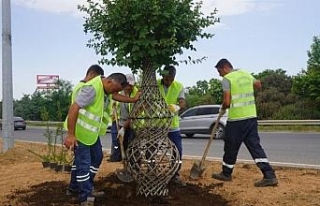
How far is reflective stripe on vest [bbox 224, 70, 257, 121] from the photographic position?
7051 mm

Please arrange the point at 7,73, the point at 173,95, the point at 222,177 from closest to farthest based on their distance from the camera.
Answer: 1. the point at 173,95
2. the point at 222,177
3. the point at 7,73

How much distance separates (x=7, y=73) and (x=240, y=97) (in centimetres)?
702

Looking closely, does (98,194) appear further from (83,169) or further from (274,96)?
(274,96)

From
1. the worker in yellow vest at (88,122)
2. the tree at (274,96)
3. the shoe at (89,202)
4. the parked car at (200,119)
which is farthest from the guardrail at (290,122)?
the shoe at (89,202)

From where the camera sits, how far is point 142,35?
580 cm

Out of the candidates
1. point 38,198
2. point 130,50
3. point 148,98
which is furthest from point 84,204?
point 130,50

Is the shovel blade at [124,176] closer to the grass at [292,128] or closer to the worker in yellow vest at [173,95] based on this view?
the worker in yellow vest at [173,95]

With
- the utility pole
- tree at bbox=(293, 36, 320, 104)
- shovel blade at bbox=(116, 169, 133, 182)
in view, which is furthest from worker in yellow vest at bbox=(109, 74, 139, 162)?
tree at bbox=(293, 36, 320, 104)

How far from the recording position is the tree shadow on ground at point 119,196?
5.91 meters

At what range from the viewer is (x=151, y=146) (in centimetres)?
586

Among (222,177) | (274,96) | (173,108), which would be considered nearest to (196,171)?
(222,177)

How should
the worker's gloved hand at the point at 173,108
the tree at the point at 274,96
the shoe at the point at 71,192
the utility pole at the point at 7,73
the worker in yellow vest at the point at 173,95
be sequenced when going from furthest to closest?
the tree at the point at 274,96, the utility pole at the point at 7,73, the worker in yellow vest at the point at 173,95, the worker's gloved hand at the point at 173,108, the shoe at the point at 71,192

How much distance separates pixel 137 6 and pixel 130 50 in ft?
1.80

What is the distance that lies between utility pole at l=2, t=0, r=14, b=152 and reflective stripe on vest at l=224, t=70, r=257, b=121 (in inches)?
266
